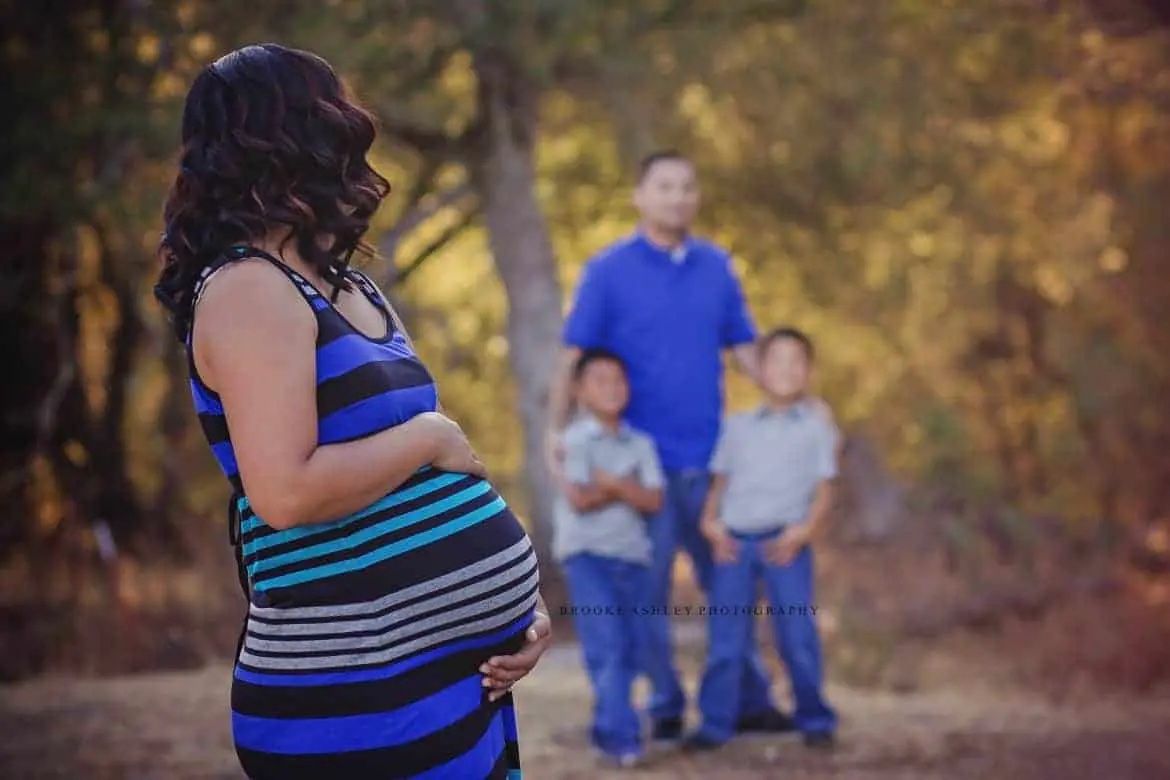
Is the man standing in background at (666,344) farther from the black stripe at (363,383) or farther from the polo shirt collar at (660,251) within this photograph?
the black stripe at (363,383)

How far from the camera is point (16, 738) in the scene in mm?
6176

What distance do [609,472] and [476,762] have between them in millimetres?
3398

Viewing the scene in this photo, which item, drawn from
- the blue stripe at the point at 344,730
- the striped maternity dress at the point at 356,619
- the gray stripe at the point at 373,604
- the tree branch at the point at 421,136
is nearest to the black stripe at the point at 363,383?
the striped maternity dress at the point at 356,619

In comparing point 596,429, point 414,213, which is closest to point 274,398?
point 596,429

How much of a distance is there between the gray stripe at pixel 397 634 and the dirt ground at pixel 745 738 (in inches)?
133

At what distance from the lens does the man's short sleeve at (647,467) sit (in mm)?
5508

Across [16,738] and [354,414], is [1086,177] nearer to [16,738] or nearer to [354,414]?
[16,738]

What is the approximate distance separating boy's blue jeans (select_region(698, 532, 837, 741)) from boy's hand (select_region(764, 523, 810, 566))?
0.02 m

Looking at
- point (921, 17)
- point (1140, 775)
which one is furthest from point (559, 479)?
point (921, 17)

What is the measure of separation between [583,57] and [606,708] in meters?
3.95

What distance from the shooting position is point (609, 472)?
5.45 meters

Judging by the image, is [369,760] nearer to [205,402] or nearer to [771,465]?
[205,402]

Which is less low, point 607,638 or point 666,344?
point 666,344

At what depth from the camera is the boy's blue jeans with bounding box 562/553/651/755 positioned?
540cm
